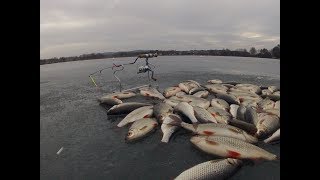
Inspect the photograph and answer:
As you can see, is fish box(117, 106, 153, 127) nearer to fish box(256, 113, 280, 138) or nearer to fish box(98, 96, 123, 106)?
fish box(98, 96, 123, 106)

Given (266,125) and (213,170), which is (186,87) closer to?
(266,125)

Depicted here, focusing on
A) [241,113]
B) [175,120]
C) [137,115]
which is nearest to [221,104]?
[241,113]

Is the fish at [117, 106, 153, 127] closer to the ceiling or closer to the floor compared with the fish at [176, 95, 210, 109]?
closer to the floor

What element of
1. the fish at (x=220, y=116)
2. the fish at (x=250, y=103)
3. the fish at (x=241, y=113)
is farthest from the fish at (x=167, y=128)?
the fish at (x=250, y=103)

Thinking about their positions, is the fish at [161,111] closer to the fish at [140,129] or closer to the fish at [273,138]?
the fish at [140,129]

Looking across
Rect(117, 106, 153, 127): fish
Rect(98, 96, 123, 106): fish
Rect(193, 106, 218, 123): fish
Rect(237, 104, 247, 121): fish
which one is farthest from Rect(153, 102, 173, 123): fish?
Rect(98, 96, 123, 106): fish
